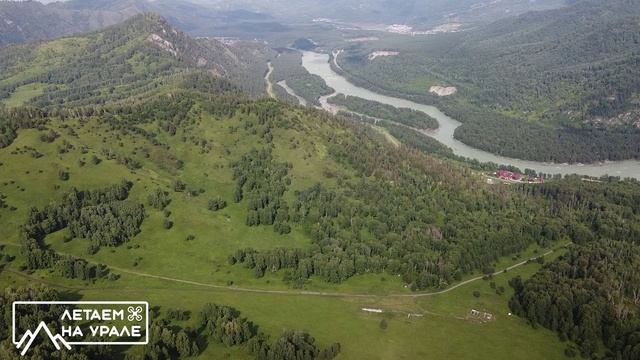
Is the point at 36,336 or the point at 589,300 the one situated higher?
the point at 36,336

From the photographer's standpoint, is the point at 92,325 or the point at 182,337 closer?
the point at 182,337

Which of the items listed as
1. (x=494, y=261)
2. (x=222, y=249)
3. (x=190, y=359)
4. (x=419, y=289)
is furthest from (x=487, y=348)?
(x=222, y=249)

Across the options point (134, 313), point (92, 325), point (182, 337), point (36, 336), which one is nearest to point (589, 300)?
point (182, 337)

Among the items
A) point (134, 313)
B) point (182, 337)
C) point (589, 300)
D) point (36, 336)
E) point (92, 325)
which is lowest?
point (134, 313)

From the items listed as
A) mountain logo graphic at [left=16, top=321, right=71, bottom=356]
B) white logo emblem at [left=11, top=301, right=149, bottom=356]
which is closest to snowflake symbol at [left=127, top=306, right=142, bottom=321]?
white logo emblem at [left=11, top=301, right=149, bottom=356]

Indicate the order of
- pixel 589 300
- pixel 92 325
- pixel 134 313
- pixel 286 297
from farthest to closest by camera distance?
pixel 286 297
pixel 589 300
pixel 134 313
pixel 92 325

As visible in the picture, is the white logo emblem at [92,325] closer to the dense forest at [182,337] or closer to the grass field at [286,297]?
the dense forest at [182,337]

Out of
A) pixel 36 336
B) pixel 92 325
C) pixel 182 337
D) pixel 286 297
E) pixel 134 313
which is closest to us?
pixel 36 336

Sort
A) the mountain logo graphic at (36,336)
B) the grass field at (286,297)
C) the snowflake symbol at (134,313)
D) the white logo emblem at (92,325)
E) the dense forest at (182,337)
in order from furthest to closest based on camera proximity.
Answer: the snowflake symbol at (134,313) → the grass field at (286,297) → the dense forest at (182,337) → the white logo emblem at (92,325) → the mountain logo graphic at (36,336)

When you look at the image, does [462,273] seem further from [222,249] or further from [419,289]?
[222,249]

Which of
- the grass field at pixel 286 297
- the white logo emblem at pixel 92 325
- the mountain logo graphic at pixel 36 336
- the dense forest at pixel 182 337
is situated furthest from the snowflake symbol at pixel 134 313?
the mountain logo graphic at pixel 36 336

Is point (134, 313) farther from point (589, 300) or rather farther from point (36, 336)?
point (589, 300)

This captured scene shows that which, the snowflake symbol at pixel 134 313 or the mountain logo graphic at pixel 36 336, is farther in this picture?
the snowflake symbol at pixel 134 313
